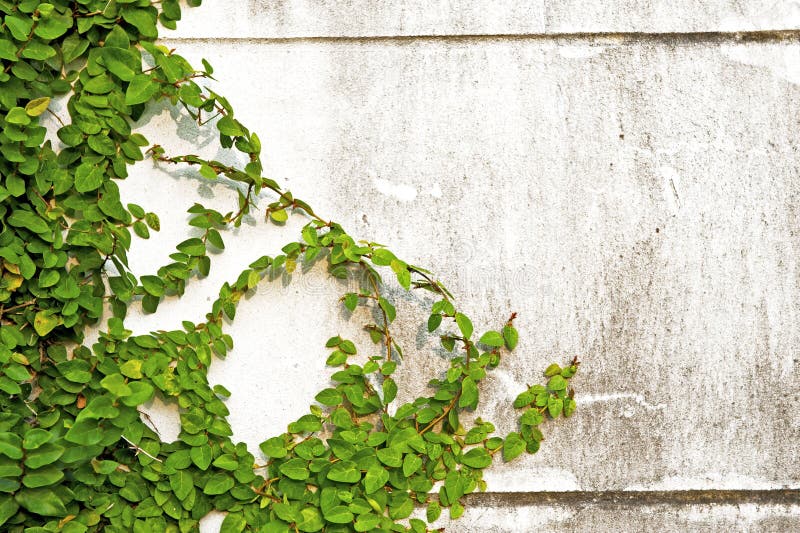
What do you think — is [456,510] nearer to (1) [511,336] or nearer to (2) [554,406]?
(2) [554,406]

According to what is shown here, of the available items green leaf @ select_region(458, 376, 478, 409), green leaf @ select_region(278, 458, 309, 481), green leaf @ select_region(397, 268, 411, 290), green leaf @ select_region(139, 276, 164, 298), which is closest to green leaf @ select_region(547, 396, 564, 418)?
green leaf @ select_region(458, 376, 478, 409)

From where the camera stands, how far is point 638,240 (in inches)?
84.4

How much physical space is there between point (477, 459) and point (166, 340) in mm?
984

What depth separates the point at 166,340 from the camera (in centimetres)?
209

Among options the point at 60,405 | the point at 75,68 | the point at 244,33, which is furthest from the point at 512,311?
the point at 75,68

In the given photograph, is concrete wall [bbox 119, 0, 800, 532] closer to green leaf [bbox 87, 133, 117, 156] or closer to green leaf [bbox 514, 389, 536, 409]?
green leaf [bbox 514, 389, 536, 409]

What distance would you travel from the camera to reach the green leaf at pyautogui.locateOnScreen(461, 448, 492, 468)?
2105 mm

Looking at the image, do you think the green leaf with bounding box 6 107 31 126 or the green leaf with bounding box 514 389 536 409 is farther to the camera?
the green leaf with bounding box 514 389 536 409

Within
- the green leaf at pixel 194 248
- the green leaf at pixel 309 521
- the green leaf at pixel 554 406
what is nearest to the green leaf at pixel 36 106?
the green leaf at pixel 194 248

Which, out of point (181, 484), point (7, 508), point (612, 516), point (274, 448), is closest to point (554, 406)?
point (612, 516)

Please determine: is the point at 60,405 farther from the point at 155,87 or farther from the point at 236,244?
the point at 155,87

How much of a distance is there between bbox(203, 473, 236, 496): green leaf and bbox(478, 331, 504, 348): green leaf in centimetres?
84

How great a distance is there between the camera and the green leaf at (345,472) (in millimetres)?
2035

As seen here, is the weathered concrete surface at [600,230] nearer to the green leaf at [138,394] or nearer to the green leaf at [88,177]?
the green leaf at [138,394]
